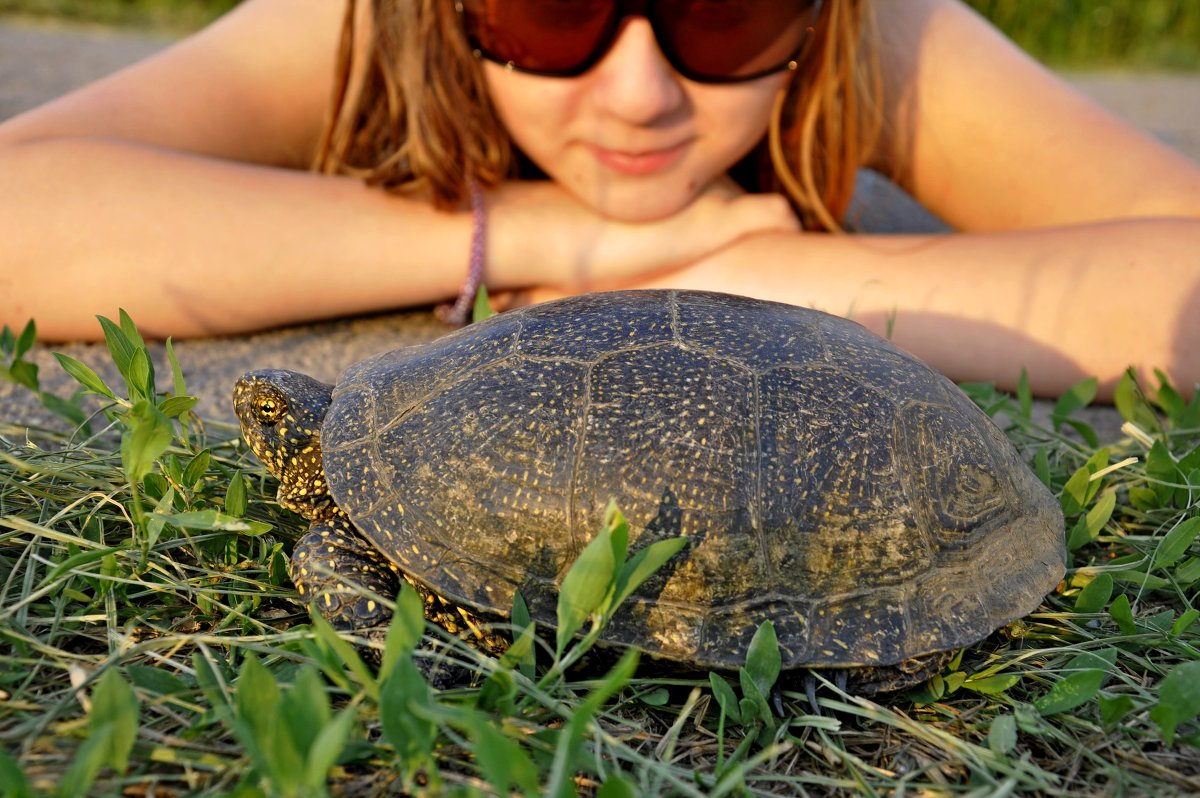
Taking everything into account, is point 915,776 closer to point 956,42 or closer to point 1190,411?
point 1190,411

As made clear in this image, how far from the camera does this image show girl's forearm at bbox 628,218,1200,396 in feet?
8.57

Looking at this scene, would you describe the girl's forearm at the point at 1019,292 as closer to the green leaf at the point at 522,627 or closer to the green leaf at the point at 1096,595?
the green leaf at the point at 1096,595

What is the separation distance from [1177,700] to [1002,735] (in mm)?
260

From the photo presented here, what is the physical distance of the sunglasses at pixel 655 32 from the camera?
2.59 metres

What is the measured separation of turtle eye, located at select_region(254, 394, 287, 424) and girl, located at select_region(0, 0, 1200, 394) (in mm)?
1183

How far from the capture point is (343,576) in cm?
154

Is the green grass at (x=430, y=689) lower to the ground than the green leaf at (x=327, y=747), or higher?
lower

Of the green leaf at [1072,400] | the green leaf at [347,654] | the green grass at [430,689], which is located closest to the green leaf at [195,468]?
the green grass at [430,689]

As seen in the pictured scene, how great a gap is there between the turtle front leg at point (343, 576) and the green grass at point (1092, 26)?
11.0 metres

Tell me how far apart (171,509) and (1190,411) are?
2.28m

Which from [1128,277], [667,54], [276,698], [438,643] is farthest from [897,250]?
[276,698]

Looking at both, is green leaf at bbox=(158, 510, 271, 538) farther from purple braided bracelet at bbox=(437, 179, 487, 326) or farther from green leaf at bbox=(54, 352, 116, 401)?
purple braided bracelet at bbox=(437, 179, 487, 326)

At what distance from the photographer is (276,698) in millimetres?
1191

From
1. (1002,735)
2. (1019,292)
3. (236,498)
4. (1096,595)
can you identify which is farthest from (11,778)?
(1019,292)
